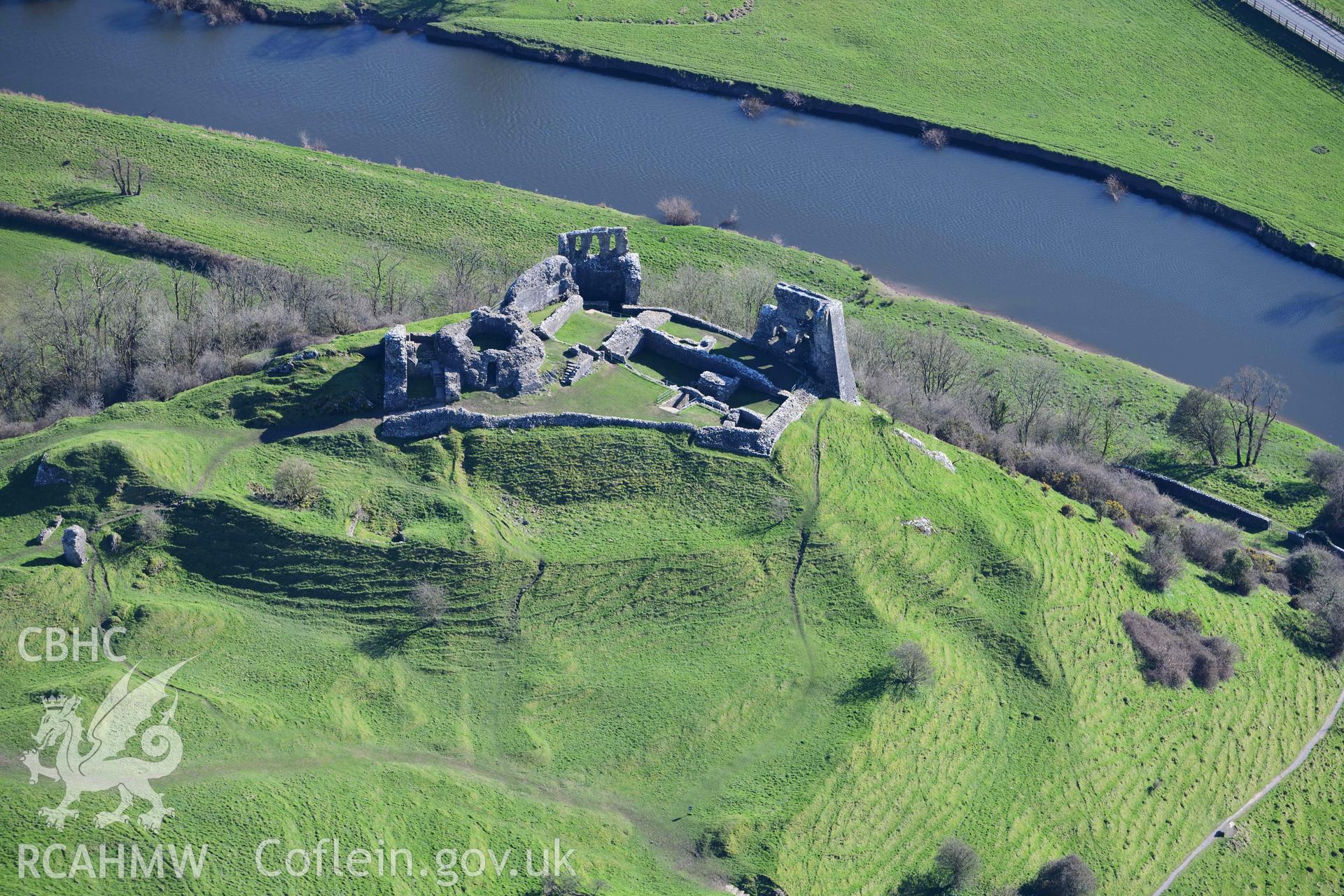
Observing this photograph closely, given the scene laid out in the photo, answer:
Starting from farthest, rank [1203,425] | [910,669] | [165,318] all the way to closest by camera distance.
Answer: [1203,425], [165,318], [910,669]

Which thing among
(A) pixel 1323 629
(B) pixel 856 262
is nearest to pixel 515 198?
(B) pixel 856 262

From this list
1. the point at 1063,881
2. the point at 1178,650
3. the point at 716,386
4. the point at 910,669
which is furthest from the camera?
the point at 716,386

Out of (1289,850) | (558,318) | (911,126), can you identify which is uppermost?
(911,126)

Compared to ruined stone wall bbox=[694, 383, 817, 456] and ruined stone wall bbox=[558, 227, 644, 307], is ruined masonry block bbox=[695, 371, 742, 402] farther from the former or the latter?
ruined stone wall bbox=[558, 227, 644, 307]

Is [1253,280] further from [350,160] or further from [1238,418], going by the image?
[350,160]

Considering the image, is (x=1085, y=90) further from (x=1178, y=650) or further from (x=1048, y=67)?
(x=1178, y=650)

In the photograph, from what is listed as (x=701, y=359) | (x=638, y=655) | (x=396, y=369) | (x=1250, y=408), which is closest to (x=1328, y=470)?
(x=1250, y=408)
